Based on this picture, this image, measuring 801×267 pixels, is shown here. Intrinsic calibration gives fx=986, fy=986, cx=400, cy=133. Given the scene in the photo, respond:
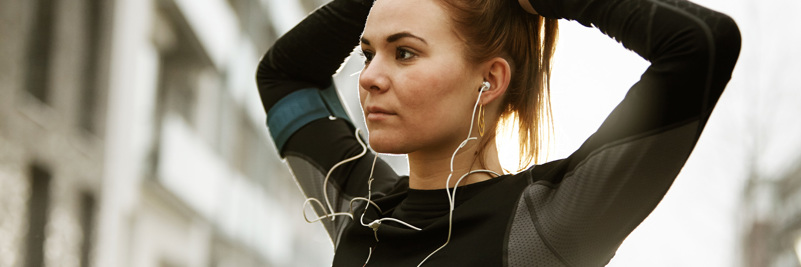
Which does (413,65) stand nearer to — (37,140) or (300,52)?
(300,52)

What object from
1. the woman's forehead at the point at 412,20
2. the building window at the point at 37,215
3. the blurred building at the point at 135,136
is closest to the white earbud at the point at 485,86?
the woman's forehead at the point at 412,20

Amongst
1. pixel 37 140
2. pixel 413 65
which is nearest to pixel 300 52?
pixel 413 65

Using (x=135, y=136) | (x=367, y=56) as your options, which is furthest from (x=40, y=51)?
(x=367, y=56)

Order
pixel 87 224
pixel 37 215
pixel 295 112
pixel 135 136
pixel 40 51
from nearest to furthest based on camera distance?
pixel 295 112 → pixel 37 215 → pixel 40 51 → pixel 87 224 → pixel 135 136

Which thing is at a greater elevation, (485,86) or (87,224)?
(87,224)

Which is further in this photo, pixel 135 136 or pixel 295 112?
pixel 135 136

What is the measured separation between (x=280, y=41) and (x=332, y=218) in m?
0.47

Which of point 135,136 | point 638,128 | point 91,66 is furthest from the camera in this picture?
point 135,136

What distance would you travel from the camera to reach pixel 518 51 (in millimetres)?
1954

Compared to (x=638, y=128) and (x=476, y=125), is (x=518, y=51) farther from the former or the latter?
(x=638, y=128)

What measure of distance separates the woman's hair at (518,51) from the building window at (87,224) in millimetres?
10942

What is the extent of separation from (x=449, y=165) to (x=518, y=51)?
26 centimetres

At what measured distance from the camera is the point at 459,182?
6.31 ft

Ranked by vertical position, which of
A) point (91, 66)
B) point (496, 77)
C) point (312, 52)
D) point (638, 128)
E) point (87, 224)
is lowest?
point (638, 128)
